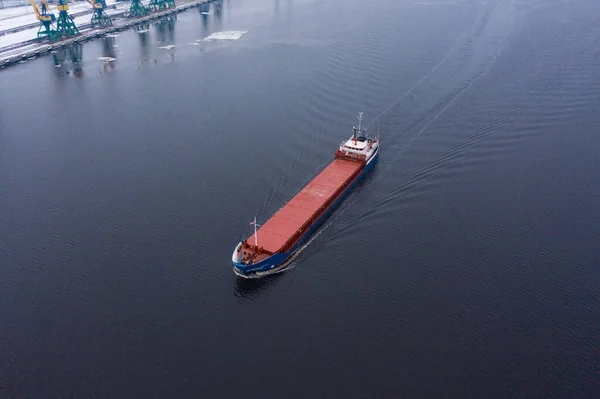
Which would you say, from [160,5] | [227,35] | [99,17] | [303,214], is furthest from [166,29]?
[303,214]

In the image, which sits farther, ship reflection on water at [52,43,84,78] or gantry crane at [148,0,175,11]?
gantry crane at [148,0,175,11]

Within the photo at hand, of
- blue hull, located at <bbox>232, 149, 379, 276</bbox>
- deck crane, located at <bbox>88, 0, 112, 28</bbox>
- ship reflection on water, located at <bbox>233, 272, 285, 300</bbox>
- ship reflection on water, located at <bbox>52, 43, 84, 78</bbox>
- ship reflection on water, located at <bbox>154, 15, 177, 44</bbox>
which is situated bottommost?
ship reflection on water, located at <bbox>233, 272, 285, 300</bbox>

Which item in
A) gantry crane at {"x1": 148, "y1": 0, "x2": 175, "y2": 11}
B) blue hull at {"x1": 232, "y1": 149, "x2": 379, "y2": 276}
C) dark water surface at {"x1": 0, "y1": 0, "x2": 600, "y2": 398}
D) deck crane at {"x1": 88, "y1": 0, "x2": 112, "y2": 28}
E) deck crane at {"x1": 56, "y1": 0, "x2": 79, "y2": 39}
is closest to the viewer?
dark water surface at {"x1": 0, "y1": 0, "x2": 600, "y2": 398}

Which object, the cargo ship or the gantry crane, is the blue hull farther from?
the gantry crane

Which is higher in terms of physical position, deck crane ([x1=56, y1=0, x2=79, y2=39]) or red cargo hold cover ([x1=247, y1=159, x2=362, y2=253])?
deck crane ([x1=56, y1=0, x2=79, y2=39])

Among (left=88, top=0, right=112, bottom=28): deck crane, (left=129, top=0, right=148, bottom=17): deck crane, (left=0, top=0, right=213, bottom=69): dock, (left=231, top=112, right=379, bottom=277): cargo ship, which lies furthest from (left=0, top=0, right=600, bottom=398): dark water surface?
(left=129, top=0, right=148, bottom=17): deck crane

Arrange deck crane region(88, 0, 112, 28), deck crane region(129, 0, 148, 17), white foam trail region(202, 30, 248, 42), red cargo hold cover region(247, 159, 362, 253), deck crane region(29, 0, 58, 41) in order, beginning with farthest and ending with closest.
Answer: deck crane region(129, 0, 148, 17) < deck crane region(88, 0, 112, 28) < white foam trail region(202, 30, 248, 42) < deck crane region(29, 0, 58, 41) < red cargo hold cover region(247, 159, 362, 253)

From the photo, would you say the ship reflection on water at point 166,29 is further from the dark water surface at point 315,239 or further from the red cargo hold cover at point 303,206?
the red cargo hold cover at point 303,206
